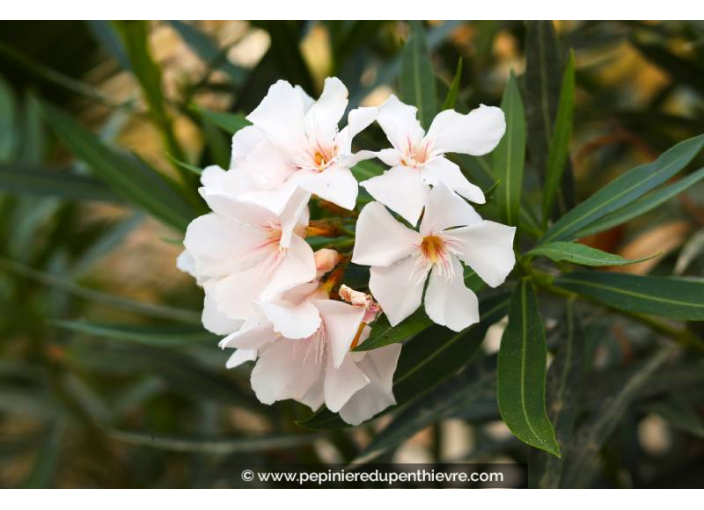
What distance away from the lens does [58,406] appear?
Answer: 155cm

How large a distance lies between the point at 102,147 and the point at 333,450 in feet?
2.34

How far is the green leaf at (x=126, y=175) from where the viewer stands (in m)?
1.04

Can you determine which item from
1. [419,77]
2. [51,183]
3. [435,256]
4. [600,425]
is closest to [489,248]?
[435,256]

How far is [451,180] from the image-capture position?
24.5 inches

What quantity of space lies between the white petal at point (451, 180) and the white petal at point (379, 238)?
0.14ft

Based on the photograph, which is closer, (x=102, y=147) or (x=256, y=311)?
(x=256, y=311)

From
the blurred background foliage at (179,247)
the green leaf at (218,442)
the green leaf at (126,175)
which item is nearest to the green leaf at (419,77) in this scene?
the blurred background foliage at (179,247)

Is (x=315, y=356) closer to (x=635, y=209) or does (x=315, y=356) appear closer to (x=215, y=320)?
(x=215, y=320)

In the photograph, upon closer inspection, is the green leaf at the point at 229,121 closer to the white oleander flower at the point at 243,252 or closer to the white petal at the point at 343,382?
the white oleander flower at the point at 243,252

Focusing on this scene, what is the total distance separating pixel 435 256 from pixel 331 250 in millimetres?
85
